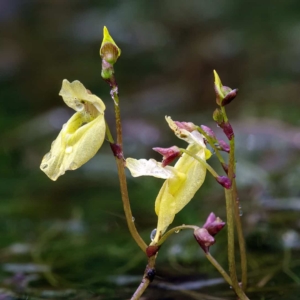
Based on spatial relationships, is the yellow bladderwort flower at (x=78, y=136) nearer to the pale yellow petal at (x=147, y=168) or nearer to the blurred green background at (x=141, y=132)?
the pale yellow petal at (x=147, y=168)

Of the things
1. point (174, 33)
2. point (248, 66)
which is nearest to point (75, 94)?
point (248, 66)

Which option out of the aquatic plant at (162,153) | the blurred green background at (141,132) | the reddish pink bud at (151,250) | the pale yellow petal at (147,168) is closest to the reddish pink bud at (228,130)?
the aquatic plant at (162,153)

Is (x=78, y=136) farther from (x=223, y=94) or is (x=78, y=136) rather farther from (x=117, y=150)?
(x=223, y=94)

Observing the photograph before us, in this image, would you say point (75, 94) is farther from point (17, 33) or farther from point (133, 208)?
point (17, 33)

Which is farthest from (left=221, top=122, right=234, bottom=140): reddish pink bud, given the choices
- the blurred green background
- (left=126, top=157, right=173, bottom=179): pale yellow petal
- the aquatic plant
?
the blurred green background

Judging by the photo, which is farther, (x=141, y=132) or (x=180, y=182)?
(x=141, y=132)

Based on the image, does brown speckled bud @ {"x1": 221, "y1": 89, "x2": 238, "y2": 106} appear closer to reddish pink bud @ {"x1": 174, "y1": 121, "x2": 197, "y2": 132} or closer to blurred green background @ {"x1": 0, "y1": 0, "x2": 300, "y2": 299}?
reddish pink bud @ {"x1": 174, "y1": 121, "x2": 197, "y2": 132}

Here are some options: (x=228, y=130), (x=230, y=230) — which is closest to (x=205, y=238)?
(x=230, y=230)
